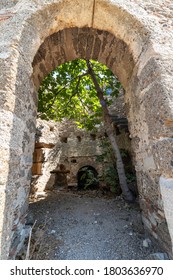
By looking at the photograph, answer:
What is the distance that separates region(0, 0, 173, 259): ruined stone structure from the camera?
47.8 inches

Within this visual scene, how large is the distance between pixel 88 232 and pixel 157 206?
1.25 meters

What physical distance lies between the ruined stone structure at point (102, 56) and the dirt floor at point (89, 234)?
1.19ft

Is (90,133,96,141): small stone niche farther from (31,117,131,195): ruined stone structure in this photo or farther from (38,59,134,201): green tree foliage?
(38,59,134,201): green tree foliage

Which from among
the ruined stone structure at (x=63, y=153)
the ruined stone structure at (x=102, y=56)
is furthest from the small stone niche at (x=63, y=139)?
the ruined stone structure at (x=102, y=56)

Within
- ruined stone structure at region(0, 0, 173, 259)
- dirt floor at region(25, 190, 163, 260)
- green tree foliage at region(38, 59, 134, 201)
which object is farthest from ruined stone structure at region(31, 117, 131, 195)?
ruined stone structure at region(0, 0, 173, 259)

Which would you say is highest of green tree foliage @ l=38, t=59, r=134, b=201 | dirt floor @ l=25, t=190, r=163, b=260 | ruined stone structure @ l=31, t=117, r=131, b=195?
green tree foliage @ l=38, t=59, r=134, b=201

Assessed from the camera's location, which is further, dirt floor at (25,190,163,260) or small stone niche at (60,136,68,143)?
small stone niche at (60,136,68,143)

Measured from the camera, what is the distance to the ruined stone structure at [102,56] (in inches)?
47.8

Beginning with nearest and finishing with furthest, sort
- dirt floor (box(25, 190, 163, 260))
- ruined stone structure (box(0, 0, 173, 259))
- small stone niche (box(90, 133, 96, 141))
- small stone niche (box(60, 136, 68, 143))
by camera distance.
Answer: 1. ruined stone structure (box(0, 0, 173, 259))
2. dirt floor (box(25, 190, 163, 260))
3. small stone niche (box(90, 133, 96, 141))
4. small stone niche (box(60, 136, 68, 143))

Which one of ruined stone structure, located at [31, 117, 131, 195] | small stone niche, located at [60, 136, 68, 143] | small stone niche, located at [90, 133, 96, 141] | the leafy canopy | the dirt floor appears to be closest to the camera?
the dirt floor

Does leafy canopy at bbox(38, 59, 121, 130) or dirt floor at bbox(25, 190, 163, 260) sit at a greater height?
leafy canopy at bbox(38, 59, 121, 130)

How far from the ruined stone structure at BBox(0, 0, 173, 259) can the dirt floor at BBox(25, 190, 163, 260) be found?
361mm

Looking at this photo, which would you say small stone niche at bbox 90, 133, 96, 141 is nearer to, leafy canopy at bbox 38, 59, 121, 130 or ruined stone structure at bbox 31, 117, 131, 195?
ruined stone structure at bbox 31, 117, 131, 195

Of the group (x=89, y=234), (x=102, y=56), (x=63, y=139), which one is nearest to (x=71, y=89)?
(x=102, y=56)
